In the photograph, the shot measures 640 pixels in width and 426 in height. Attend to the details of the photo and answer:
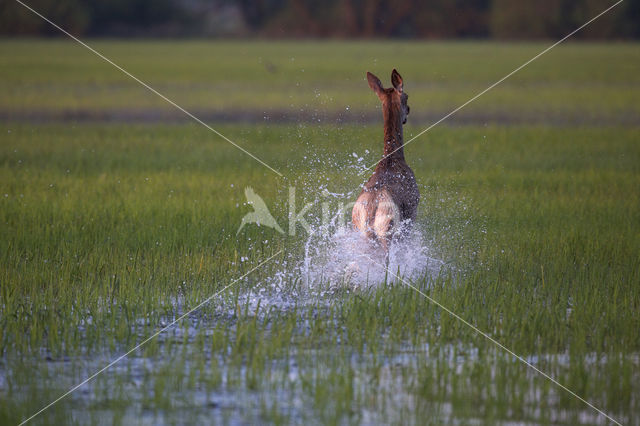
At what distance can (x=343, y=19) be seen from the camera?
6681cm

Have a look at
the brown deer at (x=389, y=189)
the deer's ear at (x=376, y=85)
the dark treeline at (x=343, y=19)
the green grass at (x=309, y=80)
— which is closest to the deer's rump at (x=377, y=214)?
the brown deer at (x=389, y=189)

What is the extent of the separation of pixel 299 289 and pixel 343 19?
61223 mm

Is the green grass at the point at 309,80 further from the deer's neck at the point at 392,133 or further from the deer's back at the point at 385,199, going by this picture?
the deer's back at the point at 385,199

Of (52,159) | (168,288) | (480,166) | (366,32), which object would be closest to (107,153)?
(52,159)

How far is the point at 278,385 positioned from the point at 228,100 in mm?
19074

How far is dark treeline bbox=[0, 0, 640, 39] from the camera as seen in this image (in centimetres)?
6059

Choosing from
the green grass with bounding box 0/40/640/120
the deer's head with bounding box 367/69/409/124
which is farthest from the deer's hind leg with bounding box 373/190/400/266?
the green grass with bounding box 0/40/640/120

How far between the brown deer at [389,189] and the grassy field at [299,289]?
437 millimetres

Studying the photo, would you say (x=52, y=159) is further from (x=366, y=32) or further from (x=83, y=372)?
(x=366, y=32)

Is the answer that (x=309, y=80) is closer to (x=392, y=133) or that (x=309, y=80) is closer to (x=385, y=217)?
(x=392, y=133)

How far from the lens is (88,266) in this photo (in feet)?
25.0

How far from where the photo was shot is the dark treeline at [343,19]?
60594 millimetres

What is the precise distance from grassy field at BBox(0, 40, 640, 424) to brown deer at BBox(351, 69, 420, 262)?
437mm

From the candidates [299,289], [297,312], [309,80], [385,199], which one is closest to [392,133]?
[385,199]
